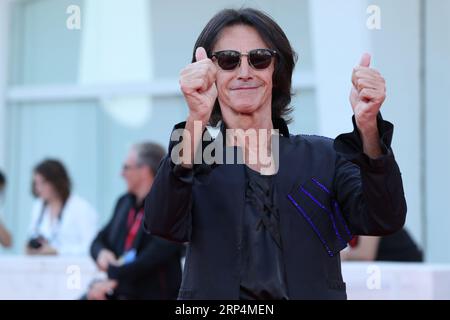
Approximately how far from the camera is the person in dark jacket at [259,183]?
2.70 metres

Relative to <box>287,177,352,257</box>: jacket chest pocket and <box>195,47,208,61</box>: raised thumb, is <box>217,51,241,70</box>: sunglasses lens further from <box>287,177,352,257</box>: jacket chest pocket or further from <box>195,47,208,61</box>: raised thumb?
<box>287,177,352,257</box>: jacket chest pocket

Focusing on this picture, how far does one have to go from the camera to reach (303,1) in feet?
32.7

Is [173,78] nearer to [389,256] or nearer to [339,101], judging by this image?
[339,101]

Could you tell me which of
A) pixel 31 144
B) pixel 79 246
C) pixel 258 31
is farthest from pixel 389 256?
pixel 31 144

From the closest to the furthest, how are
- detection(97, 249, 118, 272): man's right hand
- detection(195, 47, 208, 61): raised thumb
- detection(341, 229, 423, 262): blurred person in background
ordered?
detection(195, 47, 208, 61): raised thumb
detection(97, 249, 118, 272): man's right hand
detection(341, 229, 423, 262): blurred person in background

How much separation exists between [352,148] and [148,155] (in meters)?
4.05

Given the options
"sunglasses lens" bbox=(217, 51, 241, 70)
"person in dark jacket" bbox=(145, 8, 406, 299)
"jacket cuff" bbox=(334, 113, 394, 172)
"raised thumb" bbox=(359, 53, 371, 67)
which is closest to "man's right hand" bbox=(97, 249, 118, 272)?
"person in dark jacket" bbox=(145, 8, 406, 299)

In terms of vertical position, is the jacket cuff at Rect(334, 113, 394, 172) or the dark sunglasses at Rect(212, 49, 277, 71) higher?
the dark sunglasses at Rect(212, 49, 277, 71)

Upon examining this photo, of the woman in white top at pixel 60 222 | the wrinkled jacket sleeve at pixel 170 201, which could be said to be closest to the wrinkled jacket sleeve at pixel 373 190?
the wrinkled jacket sleeve at pixel 170 201

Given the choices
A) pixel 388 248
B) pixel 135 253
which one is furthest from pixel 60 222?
pixel 388 248

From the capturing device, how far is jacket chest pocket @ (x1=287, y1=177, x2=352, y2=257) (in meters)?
2.81

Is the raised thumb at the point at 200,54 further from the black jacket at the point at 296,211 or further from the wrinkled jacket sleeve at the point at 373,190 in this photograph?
the wrinkled jacket sleeve at the point at 373,190

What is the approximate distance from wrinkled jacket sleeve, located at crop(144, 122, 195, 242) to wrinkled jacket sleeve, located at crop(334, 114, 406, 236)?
1.53ft

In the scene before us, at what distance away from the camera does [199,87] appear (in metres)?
2.69
